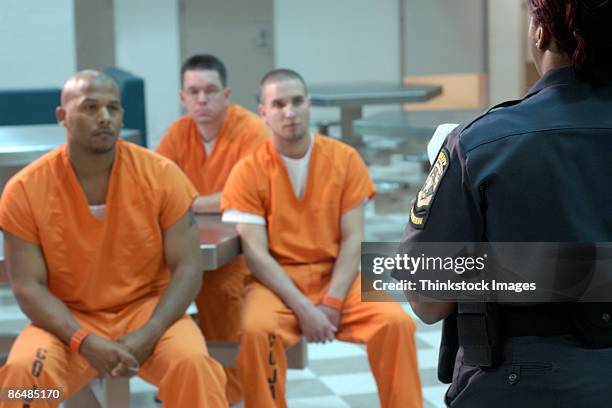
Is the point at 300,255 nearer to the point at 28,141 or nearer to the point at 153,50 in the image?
the point at 28,141

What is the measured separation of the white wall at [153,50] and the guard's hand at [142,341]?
26.3ft

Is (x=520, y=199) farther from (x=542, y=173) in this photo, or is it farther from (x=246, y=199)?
(x=246, y=199)

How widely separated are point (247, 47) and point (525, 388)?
9996 millimetres

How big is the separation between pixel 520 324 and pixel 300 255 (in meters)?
1.94

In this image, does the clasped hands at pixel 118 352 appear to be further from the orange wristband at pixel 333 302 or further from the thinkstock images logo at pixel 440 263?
the thinkstock images logo at pixel 440 263

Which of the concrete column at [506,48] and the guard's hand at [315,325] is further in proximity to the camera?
the concrete column at [506,48]

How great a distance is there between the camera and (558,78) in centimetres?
133

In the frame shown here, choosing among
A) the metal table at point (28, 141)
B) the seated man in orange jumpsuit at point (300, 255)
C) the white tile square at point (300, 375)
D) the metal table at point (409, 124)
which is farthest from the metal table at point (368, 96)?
the seated man in orange jumpsuit at point (300, 255)

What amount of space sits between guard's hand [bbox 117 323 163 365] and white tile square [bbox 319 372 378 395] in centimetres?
101

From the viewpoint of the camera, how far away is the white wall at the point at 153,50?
1056 cm

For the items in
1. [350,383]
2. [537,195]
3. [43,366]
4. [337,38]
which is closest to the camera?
[537,195]

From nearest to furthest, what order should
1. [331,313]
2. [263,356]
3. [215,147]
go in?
[263,356]
[331,313]
[215,147]

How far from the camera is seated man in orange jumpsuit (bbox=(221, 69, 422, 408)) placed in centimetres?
295

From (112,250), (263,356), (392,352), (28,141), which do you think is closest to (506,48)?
(28,141)
